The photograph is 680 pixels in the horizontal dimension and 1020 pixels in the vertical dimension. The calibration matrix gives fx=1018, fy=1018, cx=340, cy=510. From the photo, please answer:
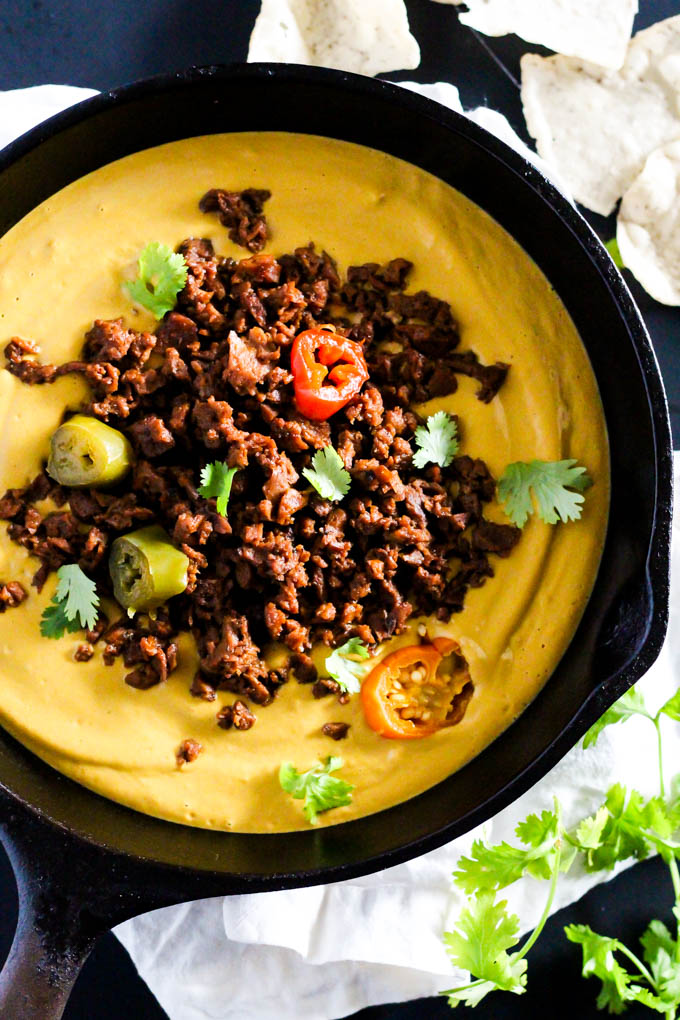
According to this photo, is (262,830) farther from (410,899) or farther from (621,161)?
(621,161)

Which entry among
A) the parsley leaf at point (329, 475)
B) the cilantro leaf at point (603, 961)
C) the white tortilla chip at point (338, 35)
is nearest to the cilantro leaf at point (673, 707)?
the cilantro leaf at point (603, 961)

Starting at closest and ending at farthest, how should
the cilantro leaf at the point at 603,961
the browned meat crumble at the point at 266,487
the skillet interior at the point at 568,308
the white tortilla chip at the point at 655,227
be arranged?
1. the skillet interior at the point at 568,308
2. the browned meat crumble at the point at 266,487
3. the cilantro leaf at the point at 603,961
4. the white tortilla chip at the point at 655,227

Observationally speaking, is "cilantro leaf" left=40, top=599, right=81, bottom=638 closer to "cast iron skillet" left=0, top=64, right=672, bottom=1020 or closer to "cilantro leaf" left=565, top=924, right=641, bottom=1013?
"cast iron skillet" left=0, top=64, right=672, bottom=1020

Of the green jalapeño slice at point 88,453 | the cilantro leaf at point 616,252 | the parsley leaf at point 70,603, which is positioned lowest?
the parsley leaf at point 70,603

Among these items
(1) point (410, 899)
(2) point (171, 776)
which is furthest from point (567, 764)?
(2) point (171, 776)

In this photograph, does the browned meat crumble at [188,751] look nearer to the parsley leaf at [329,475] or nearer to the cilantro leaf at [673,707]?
the parsley leaf at [329,475]

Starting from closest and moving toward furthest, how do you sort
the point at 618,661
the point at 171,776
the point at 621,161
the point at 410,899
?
the point at 618,661
the point at 171,776
the point at 410,899
the point at 621,161

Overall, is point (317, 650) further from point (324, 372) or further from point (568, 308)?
point (568, 308)
